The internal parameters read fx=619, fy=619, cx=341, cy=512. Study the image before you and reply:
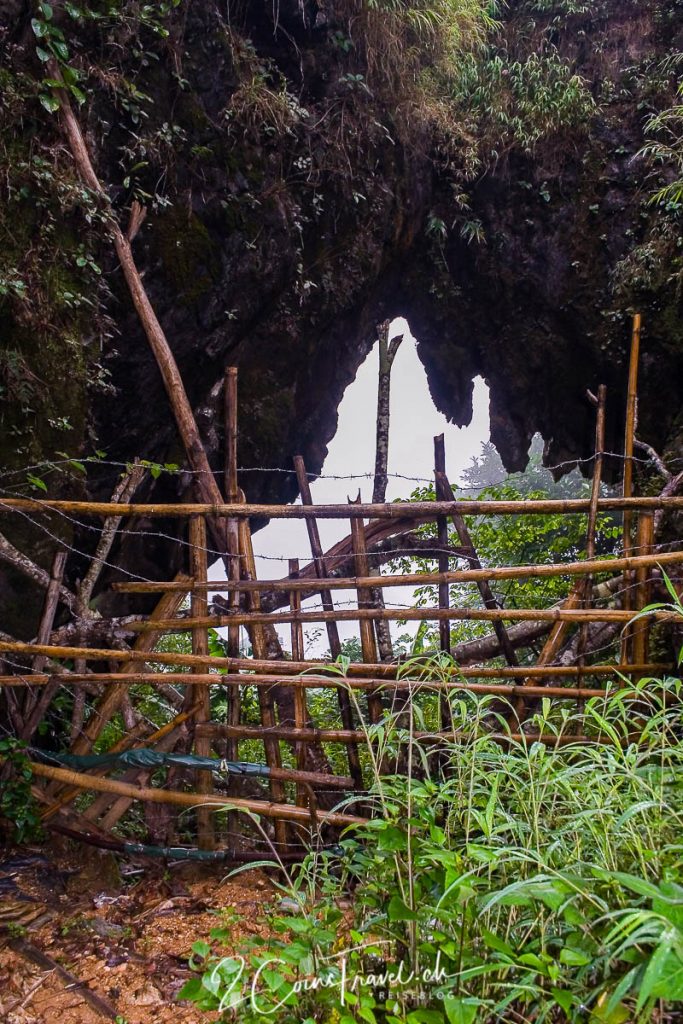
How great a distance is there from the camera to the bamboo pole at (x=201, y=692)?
9.52ft

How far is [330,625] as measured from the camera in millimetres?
3172

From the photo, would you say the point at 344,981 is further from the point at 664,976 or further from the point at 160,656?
the point at 160,656

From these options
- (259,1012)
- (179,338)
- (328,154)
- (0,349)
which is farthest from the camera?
(328,154)

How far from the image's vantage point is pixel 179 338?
5027 mm

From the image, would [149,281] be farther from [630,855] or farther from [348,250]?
[630,855]

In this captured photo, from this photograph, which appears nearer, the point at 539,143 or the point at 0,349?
the point at 0,349

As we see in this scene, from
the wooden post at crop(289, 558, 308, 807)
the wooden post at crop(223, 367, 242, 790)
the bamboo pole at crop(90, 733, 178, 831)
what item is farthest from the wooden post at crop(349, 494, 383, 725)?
the bamboo pole at crop(90, 733, 178, 831)

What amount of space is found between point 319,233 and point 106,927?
5.57 meters

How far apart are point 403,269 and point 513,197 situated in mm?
1376

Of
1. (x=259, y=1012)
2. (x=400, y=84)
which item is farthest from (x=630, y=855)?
(x=400, y=84)

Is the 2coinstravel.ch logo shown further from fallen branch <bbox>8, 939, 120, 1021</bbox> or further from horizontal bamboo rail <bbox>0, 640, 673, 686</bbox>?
horizontal bamboo rail <bbox>0, 640, 673, 686</bbox>

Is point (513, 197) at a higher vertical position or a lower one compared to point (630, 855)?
higher

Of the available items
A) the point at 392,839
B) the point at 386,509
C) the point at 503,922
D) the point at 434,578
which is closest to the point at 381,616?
the point at 434,578

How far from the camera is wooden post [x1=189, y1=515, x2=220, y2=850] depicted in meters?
2.90
